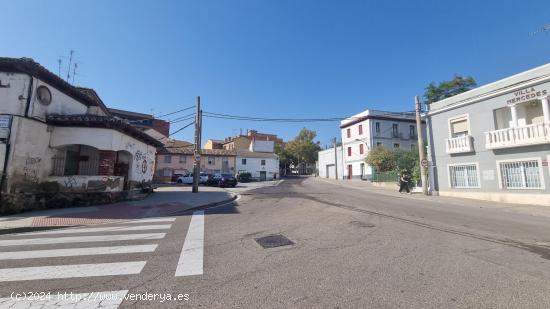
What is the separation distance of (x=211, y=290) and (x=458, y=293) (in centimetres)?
326

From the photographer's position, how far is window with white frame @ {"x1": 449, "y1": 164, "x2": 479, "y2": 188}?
17.5 meters

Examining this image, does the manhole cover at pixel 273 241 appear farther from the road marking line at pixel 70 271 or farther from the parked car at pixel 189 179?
the parked car at pixel 189 179

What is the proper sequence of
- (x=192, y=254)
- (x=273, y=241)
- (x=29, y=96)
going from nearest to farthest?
(x=192, y=254) → (x=273, y=241) → (x=29, y=96)

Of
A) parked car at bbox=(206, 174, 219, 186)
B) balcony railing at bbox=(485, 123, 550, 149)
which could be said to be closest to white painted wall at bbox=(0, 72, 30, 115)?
parked car at bbox=(206, 174, 219, 186)

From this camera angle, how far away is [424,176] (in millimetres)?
19938

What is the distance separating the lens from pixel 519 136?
14.9 m

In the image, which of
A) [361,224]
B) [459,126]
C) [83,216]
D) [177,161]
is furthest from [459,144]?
[177,161]

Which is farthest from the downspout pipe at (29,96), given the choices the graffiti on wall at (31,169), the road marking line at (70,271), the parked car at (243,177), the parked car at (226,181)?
the parked car at (243,177)

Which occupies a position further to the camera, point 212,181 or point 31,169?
point 212,181

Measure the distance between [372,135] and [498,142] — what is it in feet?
77.5

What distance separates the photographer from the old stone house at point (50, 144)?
11.2m

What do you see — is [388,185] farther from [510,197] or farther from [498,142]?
[498,142]

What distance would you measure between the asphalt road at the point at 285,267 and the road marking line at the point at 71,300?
1cm

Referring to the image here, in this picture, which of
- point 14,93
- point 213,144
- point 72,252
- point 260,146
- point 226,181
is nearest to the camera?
point 72,252
